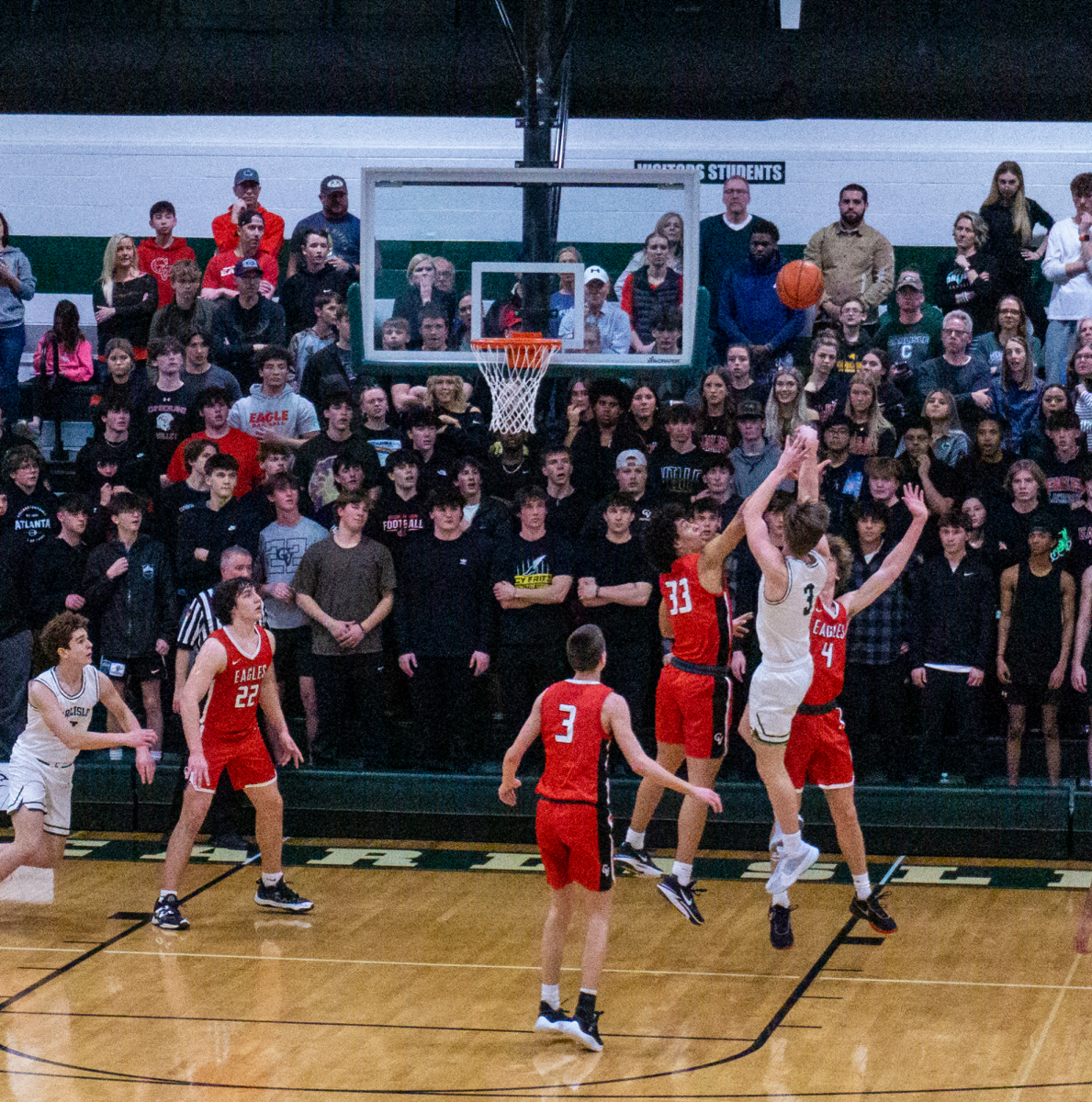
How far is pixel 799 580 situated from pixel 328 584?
411 centimetres

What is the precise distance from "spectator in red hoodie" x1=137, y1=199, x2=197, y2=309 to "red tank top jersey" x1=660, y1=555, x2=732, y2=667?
6.69 m

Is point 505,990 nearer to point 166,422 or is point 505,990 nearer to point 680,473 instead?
point 680,473

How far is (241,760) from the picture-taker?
9.34 metres

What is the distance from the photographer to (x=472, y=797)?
1127 centimetres

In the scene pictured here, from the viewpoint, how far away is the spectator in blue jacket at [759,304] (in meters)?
13.1

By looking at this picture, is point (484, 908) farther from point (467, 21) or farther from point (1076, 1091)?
point (467, 21)

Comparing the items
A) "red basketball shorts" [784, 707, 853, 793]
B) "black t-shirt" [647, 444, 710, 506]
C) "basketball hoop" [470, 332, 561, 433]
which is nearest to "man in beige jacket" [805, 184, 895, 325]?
"black t-shirt" [647, 444, 710, 506]

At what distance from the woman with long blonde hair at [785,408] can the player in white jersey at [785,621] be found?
3.42 metres

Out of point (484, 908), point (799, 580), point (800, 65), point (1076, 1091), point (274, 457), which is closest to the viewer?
point (1076, 1091)

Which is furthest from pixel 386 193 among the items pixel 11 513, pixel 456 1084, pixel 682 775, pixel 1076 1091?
pixel 1076 1091

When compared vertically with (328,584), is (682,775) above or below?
below

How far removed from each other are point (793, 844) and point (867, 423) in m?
4.10

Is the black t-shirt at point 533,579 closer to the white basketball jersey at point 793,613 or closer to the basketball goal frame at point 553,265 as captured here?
the basketball goal frame at point 553,265

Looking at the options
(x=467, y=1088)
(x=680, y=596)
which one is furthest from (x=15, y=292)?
(x=467, y=1088)
